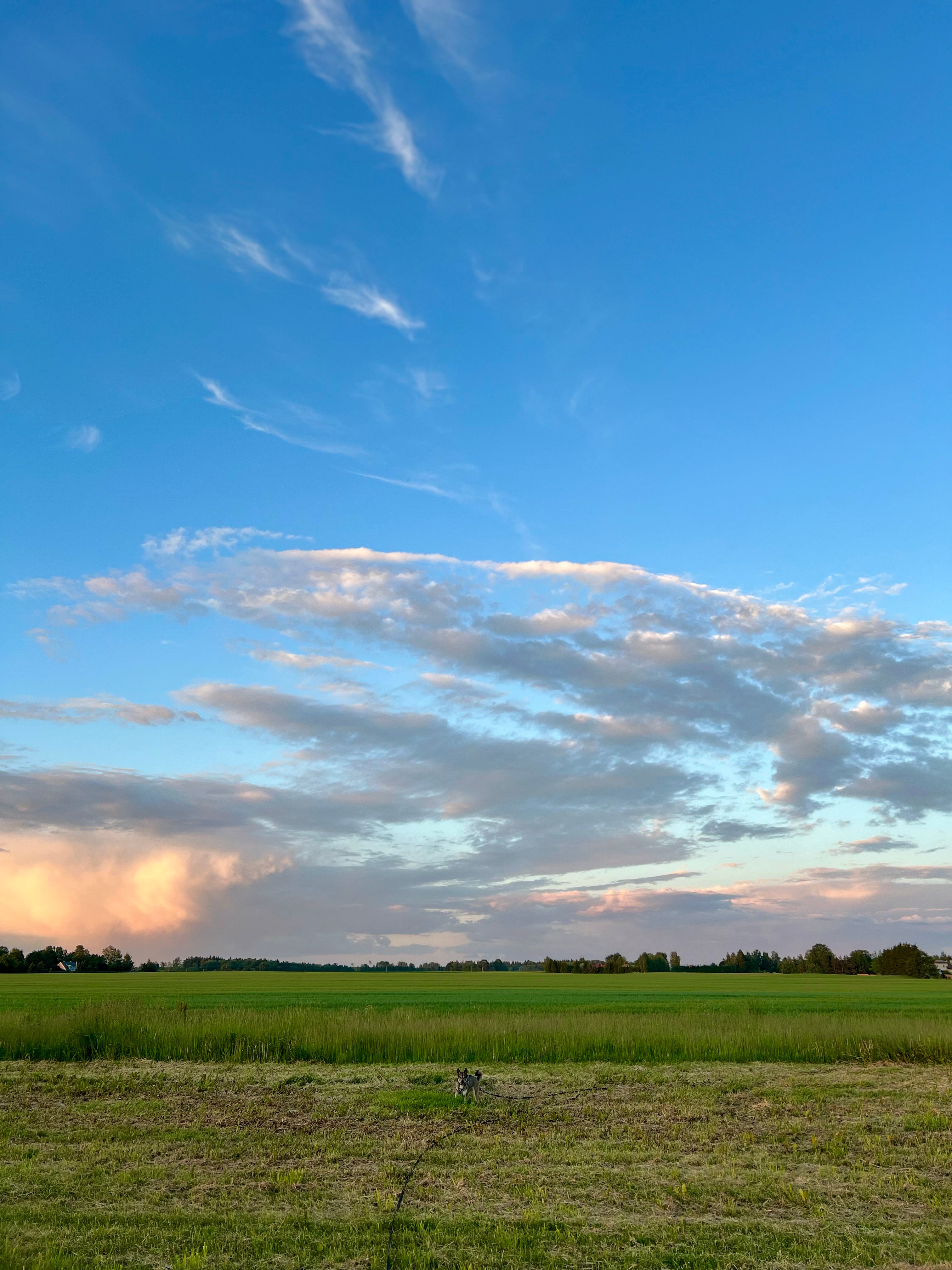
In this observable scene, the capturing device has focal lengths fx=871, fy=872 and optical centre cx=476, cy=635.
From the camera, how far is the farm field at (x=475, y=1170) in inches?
312

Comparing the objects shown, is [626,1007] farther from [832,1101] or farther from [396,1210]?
[396,1210]

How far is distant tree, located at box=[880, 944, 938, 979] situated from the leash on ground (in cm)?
11013

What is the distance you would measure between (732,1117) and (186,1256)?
9.24 meters

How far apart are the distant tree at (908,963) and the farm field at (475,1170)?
10856 centimetres

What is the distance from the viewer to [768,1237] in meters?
8.23

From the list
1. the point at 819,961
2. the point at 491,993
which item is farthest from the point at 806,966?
the point at 491,993

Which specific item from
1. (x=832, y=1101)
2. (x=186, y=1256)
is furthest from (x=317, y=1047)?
(x=186, y=1256)

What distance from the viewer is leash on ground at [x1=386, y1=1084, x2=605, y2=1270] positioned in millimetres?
8102

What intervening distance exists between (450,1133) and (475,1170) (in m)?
2.23

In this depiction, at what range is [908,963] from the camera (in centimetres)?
11344

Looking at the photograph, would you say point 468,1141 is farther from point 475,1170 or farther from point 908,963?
point 908,963

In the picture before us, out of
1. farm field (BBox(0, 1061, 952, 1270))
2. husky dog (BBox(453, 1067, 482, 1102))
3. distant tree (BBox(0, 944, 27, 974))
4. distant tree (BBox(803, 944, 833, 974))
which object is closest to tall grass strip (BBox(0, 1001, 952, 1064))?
farm field (BBox(0, 1061, 952, 1270))

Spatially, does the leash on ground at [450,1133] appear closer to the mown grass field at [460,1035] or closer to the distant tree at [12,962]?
the mown grass field at [460,1035]

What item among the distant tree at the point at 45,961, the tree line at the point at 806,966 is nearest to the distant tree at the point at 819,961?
the tree line at the point at 806,966
